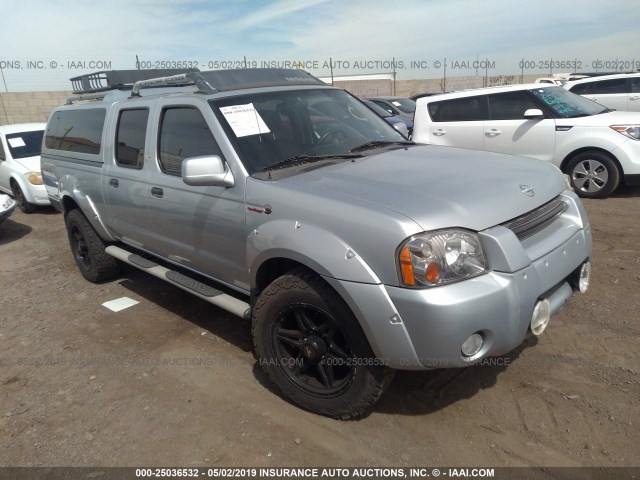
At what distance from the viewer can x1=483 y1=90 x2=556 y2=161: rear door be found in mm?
7531

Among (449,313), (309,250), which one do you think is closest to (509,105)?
(309,250)

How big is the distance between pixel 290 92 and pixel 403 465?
2628 millimetres

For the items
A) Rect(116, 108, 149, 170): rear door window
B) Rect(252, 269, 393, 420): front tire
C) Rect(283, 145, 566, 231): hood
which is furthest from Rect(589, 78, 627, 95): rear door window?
Rect(252, 269, 393, 420): front tire

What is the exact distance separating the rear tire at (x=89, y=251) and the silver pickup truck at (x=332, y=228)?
0.80 meters

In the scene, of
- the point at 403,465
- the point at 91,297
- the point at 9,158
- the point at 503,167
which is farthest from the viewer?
the point at 9,158

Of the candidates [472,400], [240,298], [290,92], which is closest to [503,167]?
[472,400]

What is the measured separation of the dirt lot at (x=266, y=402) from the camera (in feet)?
8.50

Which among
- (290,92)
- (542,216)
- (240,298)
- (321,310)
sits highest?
(290,92)

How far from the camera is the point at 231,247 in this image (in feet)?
10.5

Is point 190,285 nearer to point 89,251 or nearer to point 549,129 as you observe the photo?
point 89,251

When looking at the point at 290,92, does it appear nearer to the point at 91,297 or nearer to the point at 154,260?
the point at 154,260

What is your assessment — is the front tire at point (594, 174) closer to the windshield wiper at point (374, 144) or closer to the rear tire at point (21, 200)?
the windshield wiper at point (374, 144)

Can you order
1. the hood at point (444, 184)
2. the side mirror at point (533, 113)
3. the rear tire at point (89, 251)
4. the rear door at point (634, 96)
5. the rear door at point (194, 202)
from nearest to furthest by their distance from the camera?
1. the hood at point (444, 184)
2. the rear door at point (194, 202)
3. the rear tire at point (89, 251)
4. the side mirror at point (533, 113)
5. the rear door at point (634, 96)

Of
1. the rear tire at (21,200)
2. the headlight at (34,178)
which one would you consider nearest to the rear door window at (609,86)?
the headlight at (34,178)
